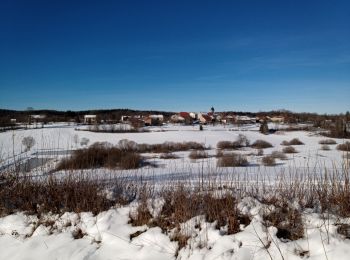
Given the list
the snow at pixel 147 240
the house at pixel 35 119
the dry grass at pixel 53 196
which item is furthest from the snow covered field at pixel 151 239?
the house at pixel 35 119

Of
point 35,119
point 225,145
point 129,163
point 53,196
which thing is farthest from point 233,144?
point 53,196

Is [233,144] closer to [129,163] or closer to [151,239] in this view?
[129,163]

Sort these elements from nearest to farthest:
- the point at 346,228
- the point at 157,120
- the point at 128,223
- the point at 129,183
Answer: the point at 346,228
the point at 128,223
the point at 129,183
the point at 157,120

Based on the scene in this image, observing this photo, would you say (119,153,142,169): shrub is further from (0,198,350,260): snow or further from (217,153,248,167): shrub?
(0,198,350,260): snow

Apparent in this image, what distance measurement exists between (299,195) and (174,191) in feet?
6.35

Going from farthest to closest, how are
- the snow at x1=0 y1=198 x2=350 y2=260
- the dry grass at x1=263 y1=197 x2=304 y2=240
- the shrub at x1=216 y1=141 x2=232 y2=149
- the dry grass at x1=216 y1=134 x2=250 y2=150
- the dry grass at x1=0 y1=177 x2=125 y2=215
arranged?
the dry grass at x1=216 y1=134 x2=250 y2=150
the shrub at x1=216 y1=141 x2=232 y2=149
the dry grass at x1=0 y1=177 x2=125 y2=215
the dry grass at x1=263 y1=197 x2=304 y2=240
the snow at x1=0 y1=198 x2=350 y2=260

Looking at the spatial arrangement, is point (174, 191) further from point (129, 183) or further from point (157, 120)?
point (157, 120)

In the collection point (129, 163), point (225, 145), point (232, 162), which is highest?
point (129, 163)

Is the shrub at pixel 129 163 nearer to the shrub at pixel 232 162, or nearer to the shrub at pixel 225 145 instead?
the shrub at pixel 232 162

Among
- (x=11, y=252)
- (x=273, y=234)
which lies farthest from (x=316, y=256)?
(x=11, y=252)

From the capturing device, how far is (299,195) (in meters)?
4.83

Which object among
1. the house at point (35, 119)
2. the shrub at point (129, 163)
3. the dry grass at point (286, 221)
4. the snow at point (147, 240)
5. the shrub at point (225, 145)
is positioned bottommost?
A: the shrub at point (225, 145)

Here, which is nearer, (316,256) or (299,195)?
(316,256)

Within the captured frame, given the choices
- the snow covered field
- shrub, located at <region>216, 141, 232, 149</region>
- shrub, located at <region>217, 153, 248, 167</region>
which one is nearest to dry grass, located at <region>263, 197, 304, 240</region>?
the snow covered field
